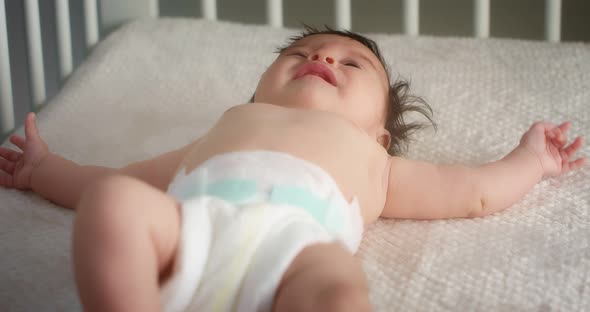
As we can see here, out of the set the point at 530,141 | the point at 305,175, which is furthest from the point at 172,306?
the point at 530,141

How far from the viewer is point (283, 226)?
721 millimetres

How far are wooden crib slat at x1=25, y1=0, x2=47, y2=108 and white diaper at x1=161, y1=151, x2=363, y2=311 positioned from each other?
588 millimetres

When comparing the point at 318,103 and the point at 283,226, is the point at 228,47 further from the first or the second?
the point at 283,226

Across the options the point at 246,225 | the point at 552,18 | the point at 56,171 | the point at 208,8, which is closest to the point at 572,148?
the point at 552,18

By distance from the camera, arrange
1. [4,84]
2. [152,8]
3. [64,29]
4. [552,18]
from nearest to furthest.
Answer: [4,84] < [64,29] < [552,18] < [152,8]

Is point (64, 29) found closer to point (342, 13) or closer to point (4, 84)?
point (4, 84)

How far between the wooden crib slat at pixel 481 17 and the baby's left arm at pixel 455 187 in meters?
0.53

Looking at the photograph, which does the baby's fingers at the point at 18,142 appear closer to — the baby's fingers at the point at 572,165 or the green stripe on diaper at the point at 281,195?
the green stripe on diaper at the point at 281,195

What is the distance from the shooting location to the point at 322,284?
0.63m

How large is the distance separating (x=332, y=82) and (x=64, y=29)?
1.99ft

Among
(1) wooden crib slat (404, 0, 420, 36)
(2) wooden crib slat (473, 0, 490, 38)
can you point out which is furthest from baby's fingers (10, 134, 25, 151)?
(2) wooden crib slat (473, 0, 490, 38)

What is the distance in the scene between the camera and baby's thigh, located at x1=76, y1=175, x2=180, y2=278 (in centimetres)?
60

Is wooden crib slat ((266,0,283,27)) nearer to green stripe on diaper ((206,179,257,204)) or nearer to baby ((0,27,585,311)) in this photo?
baby ((0,27,585,311))

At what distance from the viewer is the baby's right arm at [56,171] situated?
1.00 metres
